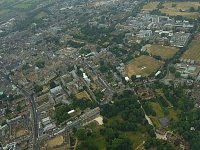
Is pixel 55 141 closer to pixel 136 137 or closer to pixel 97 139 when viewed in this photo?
pixel 97 139

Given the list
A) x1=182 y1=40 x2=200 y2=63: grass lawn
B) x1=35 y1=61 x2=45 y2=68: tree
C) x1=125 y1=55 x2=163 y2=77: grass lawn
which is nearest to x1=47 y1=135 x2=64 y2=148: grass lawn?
x1=125 y1=55 x2=163 y2=77: grass lawn

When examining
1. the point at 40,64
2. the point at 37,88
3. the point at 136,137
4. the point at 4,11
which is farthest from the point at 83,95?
the point at 4,11

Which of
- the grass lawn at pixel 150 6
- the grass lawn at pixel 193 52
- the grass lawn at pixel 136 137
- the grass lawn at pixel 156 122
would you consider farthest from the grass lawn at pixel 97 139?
the grass lawn at pixel 150 6

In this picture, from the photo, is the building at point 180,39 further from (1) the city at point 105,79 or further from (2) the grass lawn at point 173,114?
(2) the grass lawn at point 173,114

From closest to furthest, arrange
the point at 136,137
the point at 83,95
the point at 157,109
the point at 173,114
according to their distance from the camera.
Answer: the point at 136,137 → the point at 173,114 → the point at 157,109 → the point at 83,95

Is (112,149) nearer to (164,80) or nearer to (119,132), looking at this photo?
(119,132)
